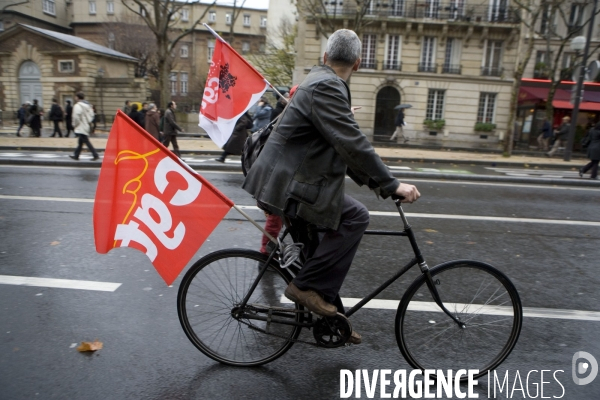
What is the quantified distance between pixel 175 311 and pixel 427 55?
3253cm

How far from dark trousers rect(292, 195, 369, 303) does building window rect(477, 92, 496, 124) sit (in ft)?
110

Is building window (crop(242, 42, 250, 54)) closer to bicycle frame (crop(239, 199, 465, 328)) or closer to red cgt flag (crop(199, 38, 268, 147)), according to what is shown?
red cgt flag (crop(199, 38, 268, 147))

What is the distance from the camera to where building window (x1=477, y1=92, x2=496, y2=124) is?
3284 cm

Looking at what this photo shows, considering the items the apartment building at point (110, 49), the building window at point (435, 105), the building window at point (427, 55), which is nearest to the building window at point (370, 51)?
the building window at point (427, 55)

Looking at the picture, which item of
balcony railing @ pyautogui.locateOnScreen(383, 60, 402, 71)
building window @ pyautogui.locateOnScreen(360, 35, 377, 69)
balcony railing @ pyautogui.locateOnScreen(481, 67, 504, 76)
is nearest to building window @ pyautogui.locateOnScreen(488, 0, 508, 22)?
balcony railing @ pyautogui.locateOnScreen(481, 67, 504, 76)

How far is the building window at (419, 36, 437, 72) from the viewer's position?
107ft

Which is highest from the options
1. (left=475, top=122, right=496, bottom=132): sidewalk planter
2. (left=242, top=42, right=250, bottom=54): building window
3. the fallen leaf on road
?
(left=242, top=42, right=250, bottom=54): building window

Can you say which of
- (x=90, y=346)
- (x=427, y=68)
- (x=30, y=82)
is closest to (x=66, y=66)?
(x=30, y=82)

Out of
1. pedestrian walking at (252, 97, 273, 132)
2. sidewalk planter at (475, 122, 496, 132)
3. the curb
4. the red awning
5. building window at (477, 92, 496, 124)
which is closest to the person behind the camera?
the curb

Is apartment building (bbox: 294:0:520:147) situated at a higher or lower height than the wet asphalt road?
higher

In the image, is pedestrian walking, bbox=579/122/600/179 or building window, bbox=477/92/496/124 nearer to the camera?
pedestrian walking, bbox=579/122/600/179

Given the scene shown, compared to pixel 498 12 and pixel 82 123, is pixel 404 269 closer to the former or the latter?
pixel 82 123

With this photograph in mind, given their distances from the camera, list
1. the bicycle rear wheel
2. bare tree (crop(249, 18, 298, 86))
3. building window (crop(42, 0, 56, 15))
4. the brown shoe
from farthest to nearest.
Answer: building window (crop(42, 0, 56, 15)) → bare tree (crop(249, 18, 298, 86)) → the bicycle rear wheel → the brown shoe

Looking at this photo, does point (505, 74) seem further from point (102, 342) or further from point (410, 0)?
point (102, 342)
